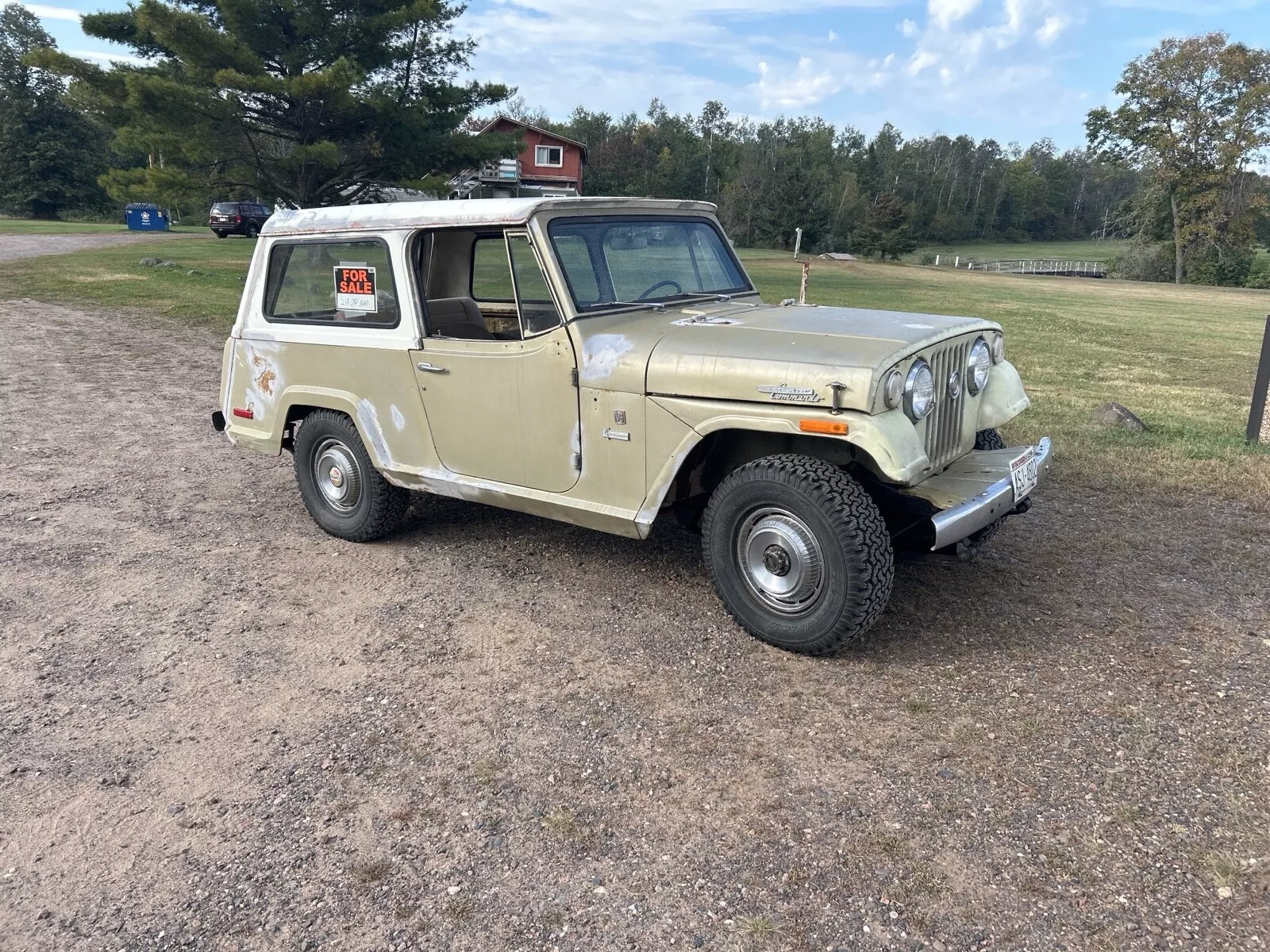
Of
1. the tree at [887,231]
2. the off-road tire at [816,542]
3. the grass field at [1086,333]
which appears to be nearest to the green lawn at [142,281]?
the grass field at [1086,333]

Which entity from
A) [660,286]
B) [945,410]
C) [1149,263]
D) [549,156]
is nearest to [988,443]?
[945,410]

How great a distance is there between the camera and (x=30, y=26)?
60719mm

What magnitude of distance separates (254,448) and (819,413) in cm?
378

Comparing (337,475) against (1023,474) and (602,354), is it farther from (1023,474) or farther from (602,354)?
(1023,474)

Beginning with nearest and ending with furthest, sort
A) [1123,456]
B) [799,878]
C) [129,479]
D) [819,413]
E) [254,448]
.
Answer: [799,878], [819,413], [254,448], [129,479], [1123,456]

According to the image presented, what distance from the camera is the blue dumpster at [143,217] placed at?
42156mm

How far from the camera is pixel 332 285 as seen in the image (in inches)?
199

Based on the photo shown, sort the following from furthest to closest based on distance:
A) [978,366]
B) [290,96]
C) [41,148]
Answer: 1. [41,148]
2. [290,96]
3. [978,366]

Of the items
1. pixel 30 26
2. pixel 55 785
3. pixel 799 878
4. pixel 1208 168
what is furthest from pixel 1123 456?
pixel 30 26

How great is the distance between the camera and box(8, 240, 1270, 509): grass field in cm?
715

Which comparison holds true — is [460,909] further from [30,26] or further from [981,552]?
[30,26]

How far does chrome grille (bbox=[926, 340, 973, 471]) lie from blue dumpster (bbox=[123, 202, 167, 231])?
4631 cm

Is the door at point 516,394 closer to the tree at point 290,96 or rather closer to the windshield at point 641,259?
the windshield at point 641,259

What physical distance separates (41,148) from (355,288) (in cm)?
Result: 5930
